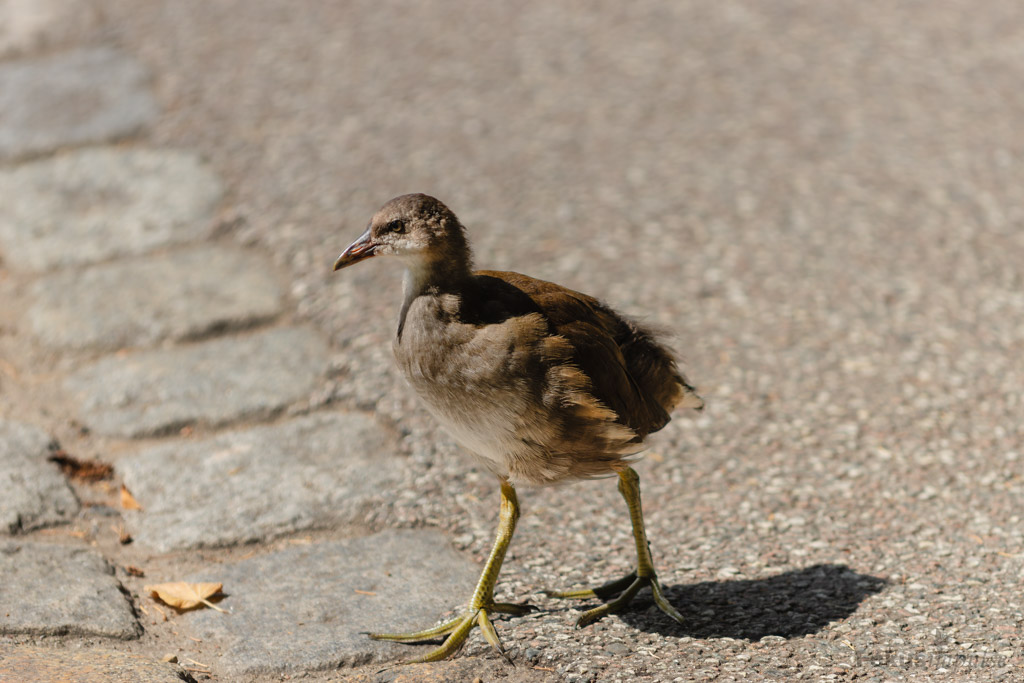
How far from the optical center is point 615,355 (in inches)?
154

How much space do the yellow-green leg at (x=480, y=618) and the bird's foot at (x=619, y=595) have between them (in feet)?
0.99

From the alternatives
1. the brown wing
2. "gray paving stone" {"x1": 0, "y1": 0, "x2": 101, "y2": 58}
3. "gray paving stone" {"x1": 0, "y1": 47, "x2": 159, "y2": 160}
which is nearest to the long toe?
the brown wing

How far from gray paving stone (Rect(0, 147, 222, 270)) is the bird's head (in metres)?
3.09

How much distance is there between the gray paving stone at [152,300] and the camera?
18.6 feet

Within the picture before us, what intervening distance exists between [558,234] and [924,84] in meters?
3.38

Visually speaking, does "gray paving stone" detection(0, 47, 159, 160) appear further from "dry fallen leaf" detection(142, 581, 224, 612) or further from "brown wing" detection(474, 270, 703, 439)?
"brown wing" detection(474, 270, 703, 439)

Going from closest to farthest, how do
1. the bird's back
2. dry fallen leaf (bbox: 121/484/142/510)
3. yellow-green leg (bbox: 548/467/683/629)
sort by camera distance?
the bird's back < yellow-green leg (bbox: 548/467/683/629) < dry fallen leaf (bbox: 121/484/142/510)

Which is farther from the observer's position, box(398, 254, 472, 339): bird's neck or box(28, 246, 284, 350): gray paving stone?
box(28, 246, 284, 350): gray paving stone

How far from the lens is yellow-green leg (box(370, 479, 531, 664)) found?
12.0 feet

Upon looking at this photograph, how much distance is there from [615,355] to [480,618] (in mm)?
1022

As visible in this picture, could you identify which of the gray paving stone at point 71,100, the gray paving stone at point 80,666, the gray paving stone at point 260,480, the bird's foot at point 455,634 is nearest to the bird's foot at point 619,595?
the bird's foot at point 455,634

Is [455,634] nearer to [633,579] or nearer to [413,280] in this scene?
[633,579]

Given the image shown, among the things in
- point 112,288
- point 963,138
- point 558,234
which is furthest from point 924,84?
point 112,288

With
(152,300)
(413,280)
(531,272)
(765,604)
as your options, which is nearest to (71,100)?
(152,300)
